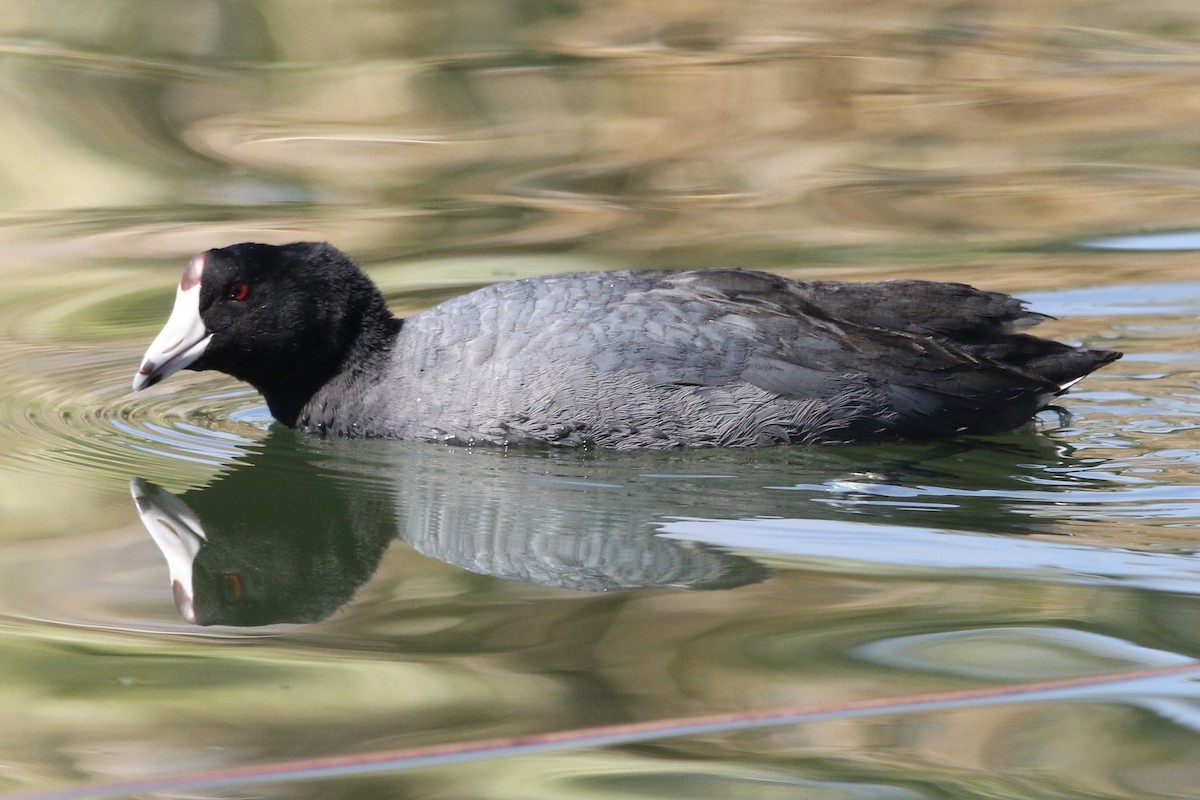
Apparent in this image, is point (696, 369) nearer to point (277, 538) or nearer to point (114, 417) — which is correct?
point (277, 538)

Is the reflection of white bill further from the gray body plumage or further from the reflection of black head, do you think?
the gray body plumage

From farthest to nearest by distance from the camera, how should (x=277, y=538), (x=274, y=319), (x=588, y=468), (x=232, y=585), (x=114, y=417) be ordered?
(x=114, y=417), (x=274, y=319), (x=588, y=468), (x=277, y=538), (x=232, y=585)

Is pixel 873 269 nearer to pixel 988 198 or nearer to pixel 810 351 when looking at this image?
pixel 988 198

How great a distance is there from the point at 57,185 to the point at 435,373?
4697mm

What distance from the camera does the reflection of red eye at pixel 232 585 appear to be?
4301mm

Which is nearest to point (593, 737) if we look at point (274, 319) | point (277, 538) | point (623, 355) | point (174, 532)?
point (277, 538)

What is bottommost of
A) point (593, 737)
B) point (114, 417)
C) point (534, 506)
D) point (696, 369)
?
point (593, 737)

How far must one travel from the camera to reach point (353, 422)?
5.59m

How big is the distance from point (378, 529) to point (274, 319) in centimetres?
A: 111

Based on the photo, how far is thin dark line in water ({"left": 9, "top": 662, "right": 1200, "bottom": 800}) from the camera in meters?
3.16

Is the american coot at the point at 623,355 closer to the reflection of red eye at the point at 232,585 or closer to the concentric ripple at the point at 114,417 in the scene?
the concentric ripple at the point at 114,417

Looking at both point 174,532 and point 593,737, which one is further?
point 174,532

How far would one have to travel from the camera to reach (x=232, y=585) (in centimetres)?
438

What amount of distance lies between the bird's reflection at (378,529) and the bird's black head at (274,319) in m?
0.25
